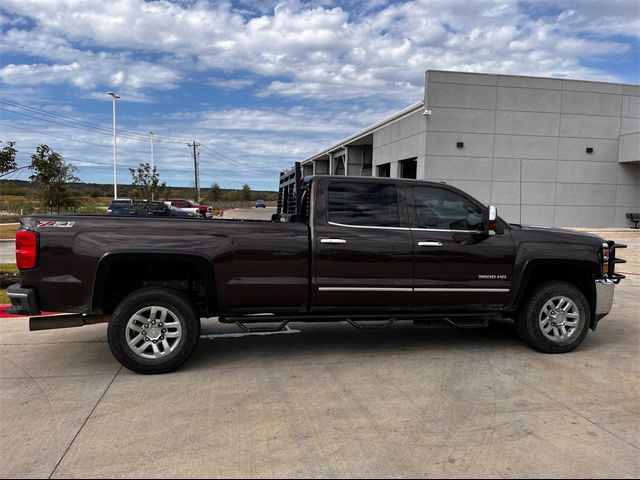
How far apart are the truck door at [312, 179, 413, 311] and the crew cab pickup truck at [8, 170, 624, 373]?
0.01 m

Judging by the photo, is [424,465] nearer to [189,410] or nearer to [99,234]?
[189,410]

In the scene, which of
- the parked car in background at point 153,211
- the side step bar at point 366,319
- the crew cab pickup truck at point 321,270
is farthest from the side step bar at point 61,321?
the side step bar at point 366,319

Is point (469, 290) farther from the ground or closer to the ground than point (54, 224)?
closer to the ground

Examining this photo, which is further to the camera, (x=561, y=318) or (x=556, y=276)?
(x=556, y=276)

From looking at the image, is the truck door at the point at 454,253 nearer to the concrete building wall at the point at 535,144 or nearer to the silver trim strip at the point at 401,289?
the silver trim strip at the point at 401,289

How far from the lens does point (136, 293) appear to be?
497cm

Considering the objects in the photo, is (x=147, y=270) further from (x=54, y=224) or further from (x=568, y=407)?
(x=568, y=407)

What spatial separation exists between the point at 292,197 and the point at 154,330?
99.1 inches

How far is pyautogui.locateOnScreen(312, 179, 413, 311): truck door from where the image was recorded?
207 inches

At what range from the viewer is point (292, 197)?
6.65 metres

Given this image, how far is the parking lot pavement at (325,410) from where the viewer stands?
334cm

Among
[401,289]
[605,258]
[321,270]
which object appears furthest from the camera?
[605,258]

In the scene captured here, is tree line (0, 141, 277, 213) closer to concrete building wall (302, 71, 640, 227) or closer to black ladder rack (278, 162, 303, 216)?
black ladder rack (278, 162, 303, 216)

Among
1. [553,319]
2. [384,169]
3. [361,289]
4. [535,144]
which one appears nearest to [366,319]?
[361,289]
